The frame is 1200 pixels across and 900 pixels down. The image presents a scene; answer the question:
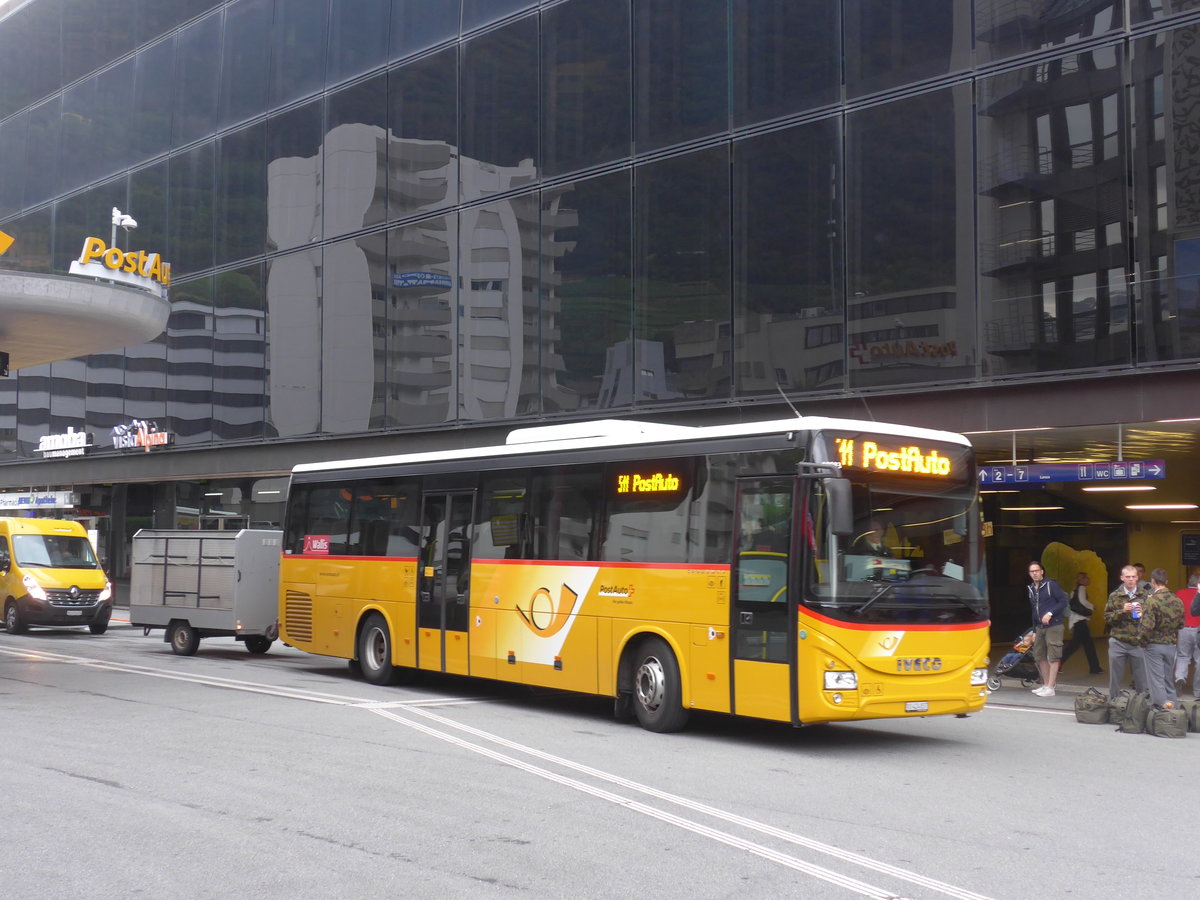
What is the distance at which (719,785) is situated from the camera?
9695 mm

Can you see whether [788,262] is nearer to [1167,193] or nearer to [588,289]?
[588,289]

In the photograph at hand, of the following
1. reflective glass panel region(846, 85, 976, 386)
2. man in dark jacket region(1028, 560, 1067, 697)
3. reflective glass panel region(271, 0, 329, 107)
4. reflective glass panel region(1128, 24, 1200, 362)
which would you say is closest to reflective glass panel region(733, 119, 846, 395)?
reflective glass panel region(846, 85, 976, 386)

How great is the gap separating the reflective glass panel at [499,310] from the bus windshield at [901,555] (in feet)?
46.2

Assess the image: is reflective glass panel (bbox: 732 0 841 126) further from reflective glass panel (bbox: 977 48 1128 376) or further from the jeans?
the jeans

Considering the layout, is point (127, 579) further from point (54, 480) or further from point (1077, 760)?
point (1077, 760)

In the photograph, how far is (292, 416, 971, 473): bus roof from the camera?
1170 cm

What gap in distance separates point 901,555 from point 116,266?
17459 millimetres

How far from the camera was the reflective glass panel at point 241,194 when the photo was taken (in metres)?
32.9

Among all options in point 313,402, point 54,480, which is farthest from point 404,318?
point 54,480

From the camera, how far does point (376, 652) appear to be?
17.5 m

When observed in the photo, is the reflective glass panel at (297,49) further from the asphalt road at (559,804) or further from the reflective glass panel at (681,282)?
the asphalt road at (559,804)

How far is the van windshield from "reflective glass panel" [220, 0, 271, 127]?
41.8 ft

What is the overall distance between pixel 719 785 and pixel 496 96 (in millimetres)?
19830

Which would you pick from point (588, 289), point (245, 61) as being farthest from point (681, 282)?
point (245, 61)
